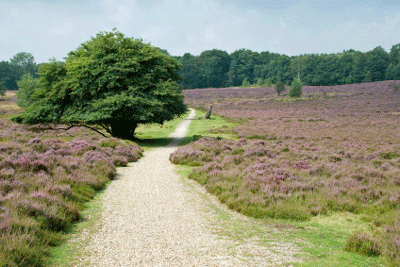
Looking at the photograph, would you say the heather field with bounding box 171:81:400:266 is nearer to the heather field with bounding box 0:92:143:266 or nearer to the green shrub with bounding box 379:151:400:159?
the green shrub with bounding box 379:151:400:159

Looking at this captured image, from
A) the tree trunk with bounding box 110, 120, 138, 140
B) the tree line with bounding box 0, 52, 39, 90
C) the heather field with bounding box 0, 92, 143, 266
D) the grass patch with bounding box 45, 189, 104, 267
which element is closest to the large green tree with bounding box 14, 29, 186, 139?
the tree trunk with bounding box 110, 120, 138, 140

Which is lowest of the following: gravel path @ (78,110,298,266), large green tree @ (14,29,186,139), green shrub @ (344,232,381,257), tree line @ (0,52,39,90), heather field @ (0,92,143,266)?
gravel path @ (78,110,298,266)

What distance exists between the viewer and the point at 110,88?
84.3ft

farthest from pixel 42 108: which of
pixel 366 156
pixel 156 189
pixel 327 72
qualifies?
pixel 327 72

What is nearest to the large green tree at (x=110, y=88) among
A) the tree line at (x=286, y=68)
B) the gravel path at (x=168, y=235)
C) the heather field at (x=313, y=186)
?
the heather field at (x=313, y=186)

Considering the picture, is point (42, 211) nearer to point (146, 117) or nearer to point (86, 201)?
point (86, 201)

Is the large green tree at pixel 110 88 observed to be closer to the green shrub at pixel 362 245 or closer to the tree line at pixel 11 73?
the green shrub at pixel 362 245

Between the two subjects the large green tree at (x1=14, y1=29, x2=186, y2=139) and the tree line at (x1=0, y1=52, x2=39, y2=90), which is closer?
the large green tree at (x1=14, y1=29, x2=186, y2=139)

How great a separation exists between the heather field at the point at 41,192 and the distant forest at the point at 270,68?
101 m

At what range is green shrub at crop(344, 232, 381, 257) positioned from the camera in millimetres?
6559

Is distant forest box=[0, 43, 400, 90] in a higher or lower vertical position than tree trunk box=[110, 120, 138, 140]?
higher

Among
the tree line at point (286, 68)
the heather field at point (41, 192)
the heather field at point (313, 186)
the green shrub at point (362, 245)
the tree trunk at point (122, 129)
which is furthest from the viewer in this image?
the tree line at point (286, 68)

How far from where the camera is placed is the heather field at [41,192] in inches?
244

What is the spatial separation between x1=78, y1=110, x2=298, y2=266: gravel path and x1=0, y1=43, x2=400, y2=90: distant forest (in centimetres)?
10299
